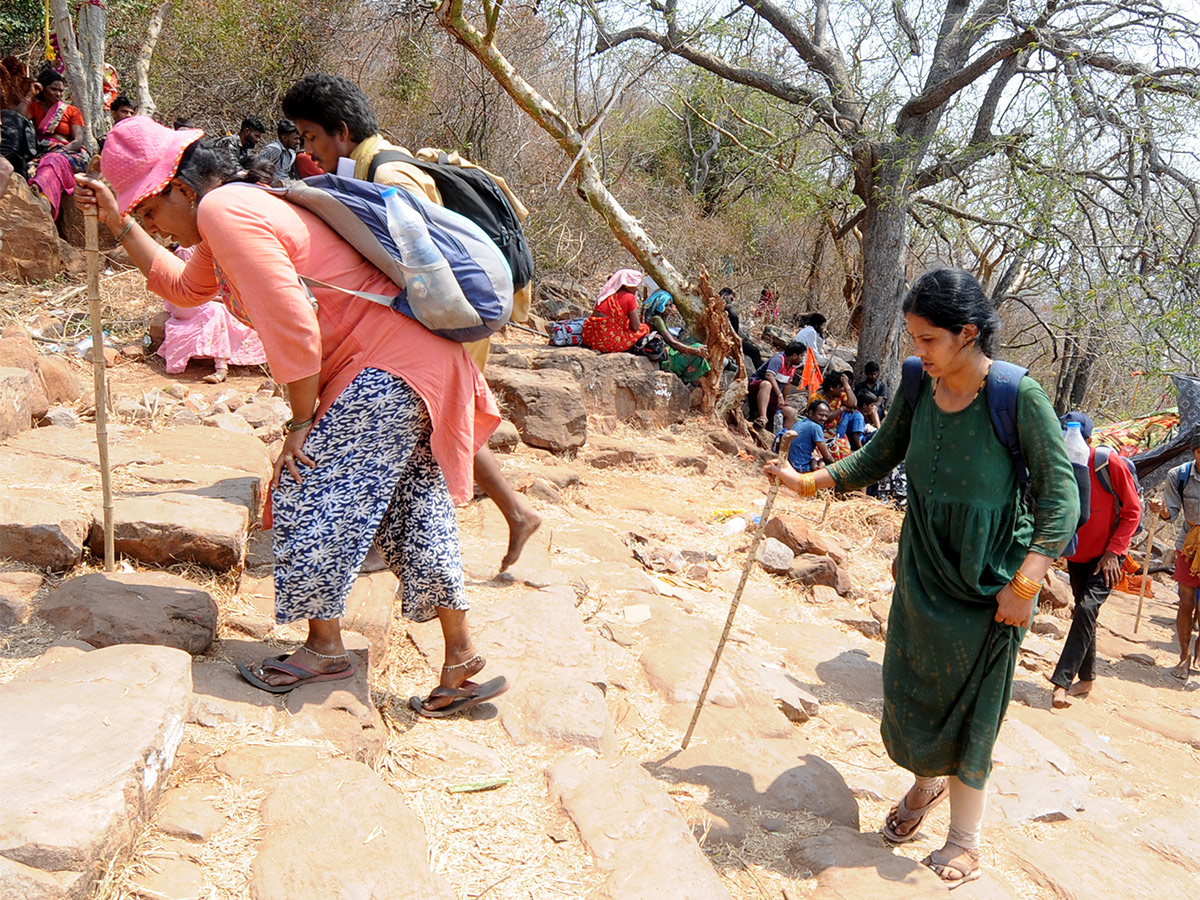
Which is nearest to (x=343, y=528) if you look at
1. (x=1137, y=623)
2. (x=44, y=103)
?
(x=1137, y=623)

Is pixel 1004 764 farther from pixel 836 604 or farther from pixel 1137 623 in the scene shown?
pixel 1137 623

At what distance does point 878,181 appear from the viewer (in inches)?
419

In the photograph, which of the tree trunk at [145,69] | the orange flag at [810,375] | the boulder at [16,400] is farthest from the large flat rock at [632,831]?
the tree trunk at [145,69]

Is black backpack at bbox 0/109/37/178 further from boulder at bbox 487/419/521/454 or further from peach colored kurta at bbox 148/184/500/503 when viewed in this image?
peach colored kurta at bbox 148/184/500/503

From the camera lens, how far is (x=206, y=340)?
6.41m

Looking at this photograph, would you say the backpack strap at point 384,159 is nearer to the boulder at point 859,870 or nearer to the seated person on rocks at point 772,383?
the boulder at point 859,870

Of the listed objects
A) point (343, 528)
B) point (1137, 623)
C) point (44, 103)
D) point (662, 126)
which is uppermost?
point (662, 126)

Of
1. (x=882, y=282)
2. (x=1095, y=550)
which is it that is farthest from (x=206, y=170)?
(x=882, y=282)

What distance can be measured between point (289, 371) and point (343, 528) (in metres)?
0.44

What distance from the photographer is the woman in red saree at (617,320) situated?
9227mm

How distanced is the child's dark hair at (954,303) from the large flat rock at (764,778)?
154cm

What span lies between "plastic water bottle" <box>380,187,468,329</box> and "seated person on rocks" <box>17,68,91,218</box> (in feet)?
23.6

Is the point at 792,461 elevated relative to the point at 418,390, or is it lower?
lower

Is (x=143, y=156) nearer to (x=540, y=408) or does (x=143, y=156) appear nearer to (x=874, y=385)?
(x=540, y=408)
